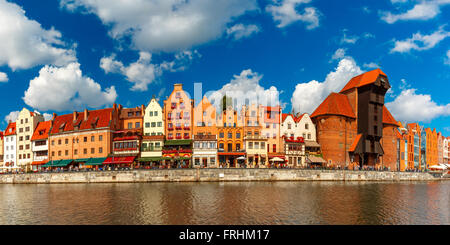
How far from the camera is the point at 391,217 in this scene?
2995cm

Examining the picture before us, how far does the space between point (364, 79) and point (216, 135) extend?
146 feet

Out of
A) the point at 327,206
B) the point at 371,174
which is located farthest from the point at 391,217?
the point at 371,174

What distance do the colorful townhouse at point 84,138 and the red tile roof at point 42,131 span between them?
2.33 meters

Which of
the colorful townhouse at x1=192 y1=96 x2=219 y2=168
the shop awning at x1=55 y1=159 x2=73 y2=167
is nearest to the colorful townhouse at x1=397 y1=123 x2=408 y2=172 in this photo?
the colorful townhouse at x1=192 y1=96 x2=219 y2=168

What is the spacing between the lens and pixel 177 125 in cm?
7831

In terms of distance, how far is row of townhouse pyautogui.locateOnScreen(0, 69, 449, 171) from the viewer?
75688mm

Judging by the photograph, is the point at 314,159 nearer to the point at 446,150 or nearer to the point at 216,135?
the point at 216,135

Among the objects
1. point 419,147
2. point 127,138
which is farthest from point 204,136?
point 419,147

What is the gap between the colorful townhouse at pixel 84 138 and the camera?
78125 mm

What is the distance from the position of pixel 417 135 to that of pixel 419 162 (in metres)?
10.1

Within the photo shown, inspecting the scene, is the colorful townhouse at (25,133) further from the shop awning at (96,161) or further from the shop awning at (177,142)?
the shop awning at (177,142)

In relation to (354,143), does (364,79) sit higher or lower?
higher

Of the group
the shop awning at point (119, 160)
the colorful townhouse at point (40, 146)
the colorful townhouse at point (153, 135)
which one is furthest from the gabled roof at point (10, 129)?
the colorful townhouse at point (153, 135)

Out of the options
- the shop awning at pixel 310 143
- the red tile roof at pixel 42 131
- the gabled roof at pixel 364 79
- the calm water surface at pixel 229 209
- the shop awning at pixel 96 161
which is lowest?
the calm water surface at pixel 229 209
